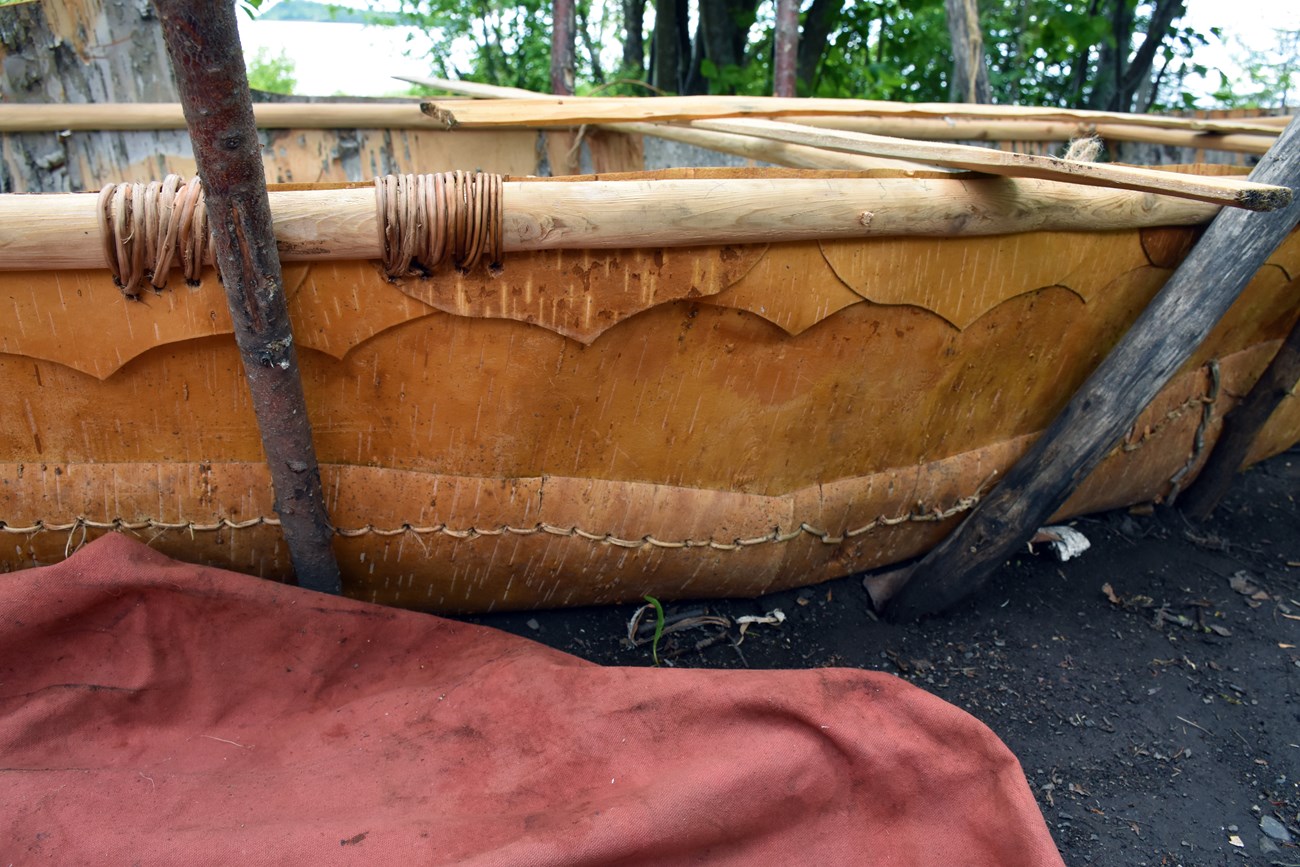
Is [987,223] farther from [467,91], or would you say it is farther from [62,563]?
[467,91]

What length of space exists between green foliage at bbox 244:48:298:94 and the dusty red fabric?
842 centimetres

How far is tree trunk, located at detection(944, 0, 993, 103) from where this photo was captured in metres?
4.02

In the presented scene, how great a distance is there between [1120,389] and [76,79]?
3106mm

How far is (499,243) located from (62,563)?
0.83 metres

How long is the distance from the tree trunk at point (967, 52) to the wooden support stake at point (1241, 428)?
2.06 m

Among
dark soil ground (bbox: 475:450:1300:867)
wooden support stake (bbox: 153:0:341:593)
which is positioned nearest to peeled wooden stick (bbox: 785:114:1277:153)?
dark soil ground (bbox: 475:450:1300:867)

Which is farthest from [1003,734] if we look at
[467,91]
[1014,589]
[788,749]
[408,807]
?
[467,91]

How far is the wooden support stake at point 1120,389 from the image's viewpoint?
1843 mm

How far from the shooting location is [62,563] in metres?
1.38

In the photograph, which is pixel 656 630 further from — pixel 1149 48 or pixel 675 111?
pixel 1149 48

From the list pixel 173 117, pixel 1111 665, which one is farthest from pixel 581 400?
pixel 173 117

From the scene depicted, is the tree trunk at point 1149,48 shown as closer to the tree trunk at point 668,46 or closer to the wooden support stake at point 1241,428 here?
the tree trunk at point 668,46

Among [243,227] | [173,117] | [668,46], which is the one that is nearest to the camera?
[243,227]

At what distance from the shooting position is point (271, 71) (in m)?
9.79
